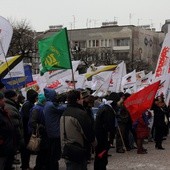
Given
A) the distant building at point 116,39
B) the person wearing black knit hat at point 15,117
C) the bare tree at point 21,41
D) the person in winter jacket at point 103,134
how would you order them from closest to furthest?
the person wearing black knit hat at point 15,117 → the person in winter jacket at point 103,134 → the bare tree at point 21,41 → the distant building at point 116,39

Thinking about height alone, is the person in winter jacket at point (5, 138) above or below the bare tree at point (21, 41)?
above

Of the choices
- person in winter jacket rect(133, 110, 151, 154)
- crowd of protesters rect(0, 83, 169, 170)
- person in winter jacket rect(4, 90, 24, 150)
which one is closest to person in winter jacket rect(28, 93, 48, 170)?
crowd of protesters rect(0, 83, 169, 170)

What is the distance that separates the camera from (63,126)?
249 inches

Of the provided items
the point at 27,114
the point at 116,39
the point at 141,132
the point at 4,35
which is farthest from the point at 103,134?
the point at 116,39

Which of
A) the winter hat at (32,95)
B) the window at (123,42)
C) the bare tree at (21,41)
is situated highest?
the winter hat at (32,95)

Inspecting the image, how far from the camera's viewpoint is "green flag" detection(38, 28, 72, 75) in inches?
383

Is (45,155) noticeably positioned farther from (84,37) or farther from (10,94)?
(84,37)

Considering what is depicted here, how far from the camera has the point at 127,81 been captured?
18797mm

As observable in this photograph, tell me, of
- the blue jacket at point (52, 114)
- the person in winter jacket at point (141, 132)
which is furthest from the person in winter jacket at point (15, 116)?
the person in winter jacket at point (141, 132)

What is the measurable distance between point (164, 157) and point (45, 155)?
3511 millimetres

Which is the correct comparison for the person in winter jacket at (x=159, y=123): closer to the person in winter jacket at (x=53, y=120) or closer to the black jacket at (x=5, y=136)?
the person in winter jacket at (x=53, y=120)

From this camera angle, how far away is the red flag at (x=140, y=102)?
9.09m

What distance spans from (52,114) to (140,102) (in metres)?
Result: 1.84

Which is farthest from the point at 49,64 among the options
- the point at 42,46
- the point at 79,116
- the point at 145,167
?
the point at 79,116
